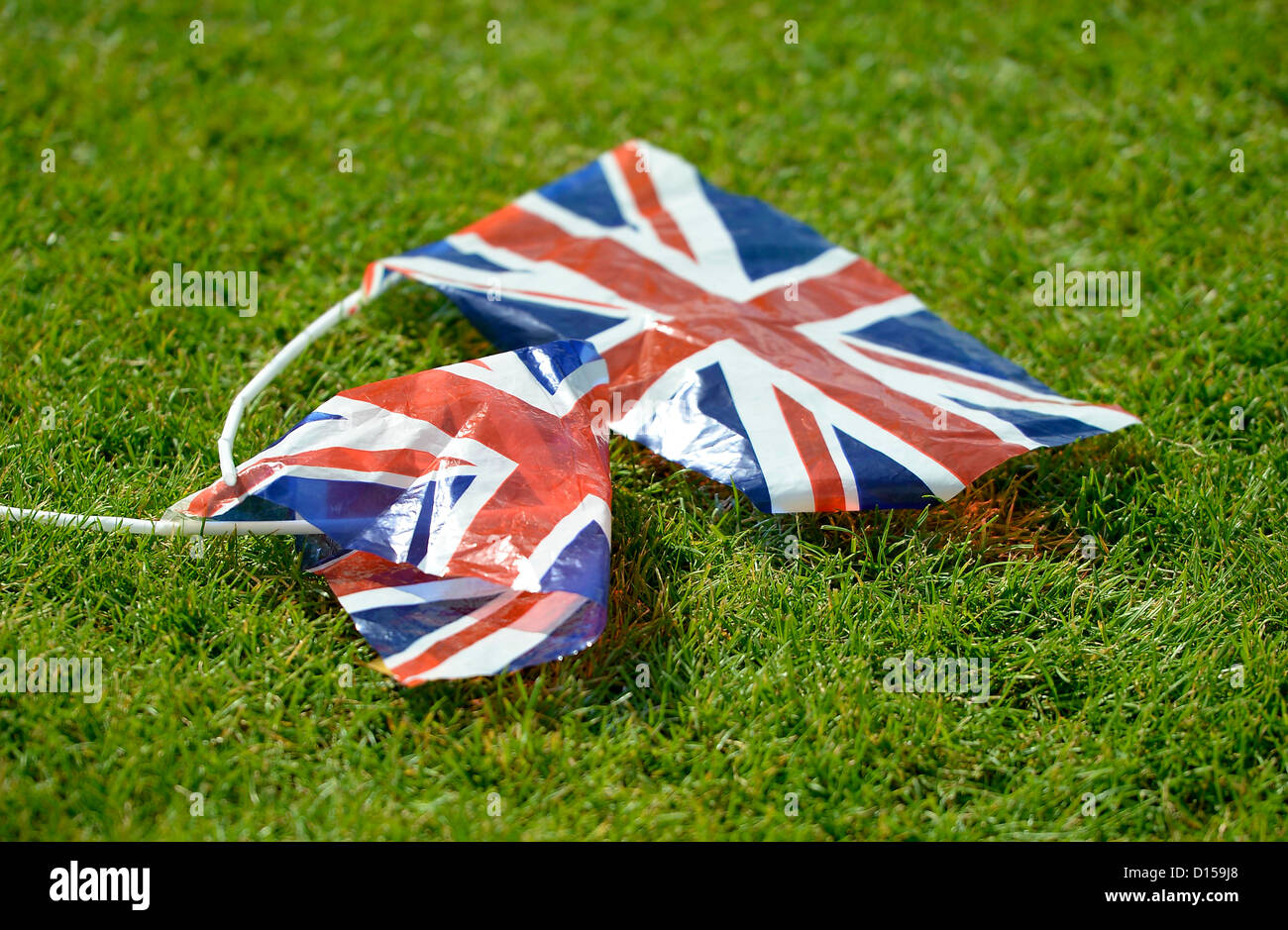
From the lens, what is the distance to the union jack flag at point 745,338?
2469 millimetres

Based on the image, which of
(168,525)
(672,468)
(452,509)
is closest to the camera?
(452,509)

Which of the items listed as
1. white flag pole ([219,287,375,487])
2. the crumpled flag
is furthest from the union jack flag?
the crumpled flag

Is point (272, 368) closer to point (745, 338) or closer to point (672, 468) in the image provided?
point (672, 468)

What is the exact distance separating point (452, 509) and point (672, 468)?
708mm

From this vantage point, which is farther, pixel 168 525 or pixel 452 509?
A: pixel 168 525

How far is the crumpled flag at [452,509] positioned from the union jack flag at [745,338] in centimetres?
34

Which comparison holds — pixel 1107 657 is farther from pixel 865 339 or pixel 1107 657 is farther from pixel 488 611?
pixel 488 611

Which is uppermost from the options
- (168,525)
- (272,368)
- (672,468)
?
(272,368)

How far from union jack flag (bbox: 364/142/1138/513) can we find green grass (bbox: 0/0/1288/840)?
0.16 metres

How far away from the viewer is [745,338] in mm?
2752

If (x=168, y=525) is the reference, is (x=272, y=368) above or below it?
above

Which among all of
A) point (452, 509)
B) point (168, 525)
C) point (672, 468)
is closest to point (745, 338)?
point (672, 468)

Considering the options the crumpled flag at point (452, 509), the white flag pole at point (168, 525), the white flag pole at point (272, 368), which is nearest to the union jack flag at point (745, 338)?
the white flag pole at point (272, 368)
